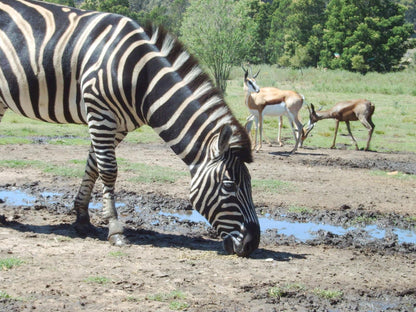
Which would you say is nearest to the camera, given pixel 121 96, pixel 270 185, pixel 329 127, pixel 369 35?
pixel 121 96

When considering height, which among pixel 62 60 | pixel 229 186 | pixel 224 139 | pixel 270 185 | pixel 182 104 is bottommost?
pixel 270 185

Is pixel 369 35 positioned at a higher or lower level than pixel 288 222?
higher

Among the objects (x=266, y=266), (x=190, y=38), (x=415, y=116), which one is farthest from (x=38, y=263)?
(x=190, y=38)

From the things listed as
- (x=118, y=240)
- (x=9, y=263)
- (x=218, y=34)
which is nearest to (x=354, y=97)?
(x=218, y=34)

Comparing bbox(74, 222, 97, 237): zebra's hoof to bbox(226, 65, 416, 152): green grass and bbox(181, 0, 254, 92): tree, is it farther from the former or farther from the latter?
bbox(181, 0, 254, 92): tree

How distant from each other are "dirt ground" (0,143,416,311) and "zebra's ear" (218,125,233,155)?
1.09 metres

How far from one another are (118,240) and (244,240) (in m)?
1.47

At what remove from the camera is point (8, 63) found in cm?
664

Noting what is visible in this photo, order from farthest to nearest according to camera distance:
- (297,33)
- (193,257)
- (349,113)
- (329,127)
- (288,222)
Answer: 1. (297,33)
2. (329,127)
3. (349,113)
4. (288,222)
5. (193,257)

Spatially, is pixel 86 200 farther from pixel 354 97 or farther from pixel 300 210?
pixel 354 97

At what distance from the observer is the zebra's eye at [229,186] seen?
565cm

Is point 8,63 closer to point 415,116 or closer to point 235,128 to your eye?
point 235,128

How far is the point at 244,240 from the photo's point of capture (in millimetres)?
5613

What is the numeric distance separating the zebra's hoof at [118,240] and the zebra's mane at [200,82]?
1.61 m
